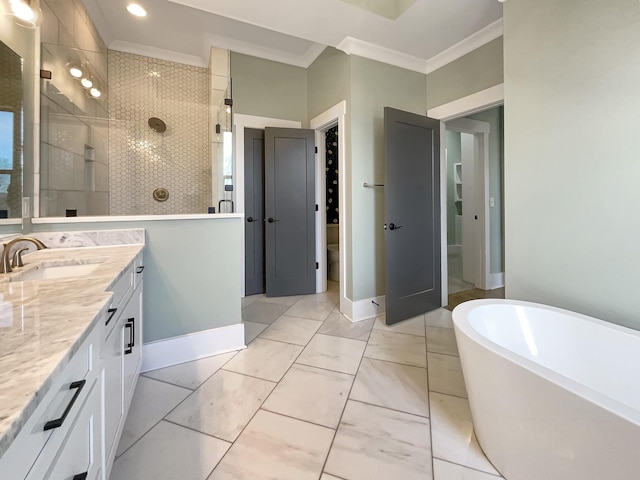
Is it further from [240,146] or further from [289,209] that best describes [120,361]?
[240,146]

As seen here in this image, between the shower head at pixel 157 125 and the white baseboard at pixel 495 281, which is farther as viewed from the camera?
the white baseboard at pixel 495 281

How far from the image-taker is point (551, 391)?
3.07 feet

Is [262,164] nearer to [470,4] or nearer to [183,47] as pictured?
[183,47]

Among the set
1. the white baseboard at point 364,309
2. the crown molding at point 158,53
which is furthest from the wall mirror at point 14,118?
the white baseboard at point 364,309

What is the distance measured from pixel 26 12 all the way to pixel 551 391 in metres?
3.11

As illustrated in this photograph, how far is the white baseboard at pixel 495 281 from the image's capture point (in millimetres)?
3702

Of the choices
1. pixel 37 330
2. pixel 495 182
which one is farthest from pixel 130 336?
pixel 495 182

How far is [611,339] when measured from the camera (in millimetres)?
1271

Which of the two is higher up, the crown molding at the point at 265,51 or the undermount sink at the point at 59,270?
the crown molding at the point at 265,51

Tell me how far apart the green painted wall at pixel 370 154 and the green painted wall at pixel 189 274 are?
118 centimetres

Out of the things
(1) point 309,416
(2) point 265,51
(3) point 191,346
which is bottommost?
(1) point 309,416

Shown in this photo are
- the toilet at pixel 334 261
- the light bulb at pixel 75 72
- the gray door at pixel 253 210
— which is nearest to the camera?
the light bulb at pixel 75 72

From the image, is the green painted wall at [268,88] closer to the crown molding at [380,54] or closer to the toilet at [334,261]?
the crown molding at [380,54]

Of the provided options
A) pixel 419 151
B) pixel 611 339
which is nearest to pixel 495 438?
pixel 611 339
